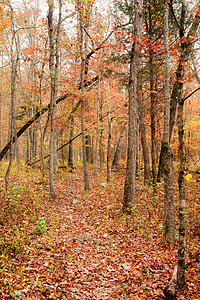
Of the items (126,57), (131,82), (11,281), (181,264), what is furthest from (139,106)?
(11,281)

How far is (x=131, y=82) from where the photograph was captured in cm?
864

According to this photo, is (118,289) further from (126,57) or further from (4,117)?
(4,117)

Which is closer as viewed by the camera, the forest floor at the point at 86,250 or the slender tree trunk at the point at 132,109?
the forest floor at the point at 86,250

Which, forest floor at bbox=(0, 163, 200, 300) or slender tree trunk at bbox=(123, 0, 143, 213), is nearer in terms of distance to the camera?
forest floor at bbox=(0, 163, 200, 300)

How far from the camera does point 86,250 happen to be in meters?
6.23

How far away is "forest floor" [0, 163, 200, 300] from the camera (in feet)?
14.2

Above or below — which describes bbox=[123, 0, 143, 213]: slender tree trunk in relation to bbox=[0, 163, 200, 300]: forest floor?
above

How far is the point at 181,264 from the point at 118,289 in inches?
61.0

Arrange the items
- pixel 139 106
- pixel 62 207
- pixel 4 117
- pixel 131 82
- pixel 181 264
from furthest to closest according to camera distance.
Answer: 1. pixel 4 117
2. pixel 139 106
3. pixel 62 207
4. pixel 131 82
5. pixel 181 264

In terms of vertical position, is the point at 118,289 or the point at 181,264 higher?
the point at 181,264

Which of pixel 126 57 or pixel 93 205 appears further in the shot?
pixel 126 57

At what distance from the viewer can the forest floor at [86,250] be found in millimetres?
4316

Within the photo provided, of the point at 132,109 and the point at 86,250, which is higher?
the point at 132,109

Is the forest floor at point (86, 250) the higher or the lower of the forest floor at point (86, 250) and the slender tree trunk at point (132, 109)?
the lower
